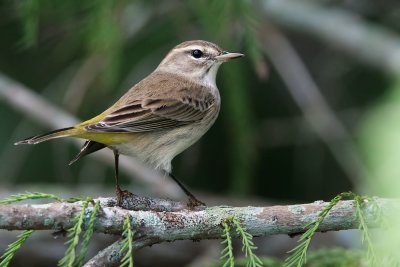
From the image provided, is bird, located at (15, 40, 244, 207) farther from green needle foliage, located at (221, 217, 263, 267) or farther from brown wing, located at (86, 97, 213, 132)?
green needle foliage, located at (221, 217, 263, 267)

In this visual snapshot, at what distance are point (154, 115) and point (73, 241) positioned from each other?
2.04m

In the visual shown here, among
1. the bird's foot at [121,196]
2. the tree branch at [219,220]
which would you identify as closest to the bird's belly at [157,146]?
the bird's foot at [121,196]

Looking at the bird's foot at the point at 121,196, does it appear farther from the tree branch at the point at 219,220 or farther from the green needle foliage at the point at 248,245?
the green needle foliage at the point at 248,245

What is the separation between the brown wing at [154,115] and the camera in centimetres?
362

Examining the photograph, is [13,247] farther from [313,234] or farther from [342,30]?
[342,30]

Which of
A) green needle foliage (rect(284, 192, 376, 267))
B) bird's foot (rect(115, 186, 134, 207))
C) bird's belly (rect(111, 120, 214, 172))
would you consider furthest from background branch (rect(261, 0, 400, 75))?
green needle foliage (rect(284, 192, 376, 267))

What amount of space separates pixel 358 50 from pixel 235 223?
12.0ft

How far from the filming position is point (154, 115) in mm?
3965

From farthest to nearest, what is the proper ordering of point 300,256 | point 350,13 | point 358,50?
point 350,13 < point 358,50 < point 300,256

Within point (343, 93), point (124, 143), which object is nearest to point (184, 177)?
point (343, 93)

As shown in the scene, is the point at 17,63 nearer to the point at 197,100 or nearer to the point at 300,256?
the point at 197,100

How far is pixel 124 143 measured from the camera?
3.69 m

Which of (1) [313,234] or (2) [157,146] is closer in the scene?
(1) [313,234]

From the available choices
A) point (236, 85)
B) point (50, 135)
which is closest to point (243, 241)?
point (50, 135)
